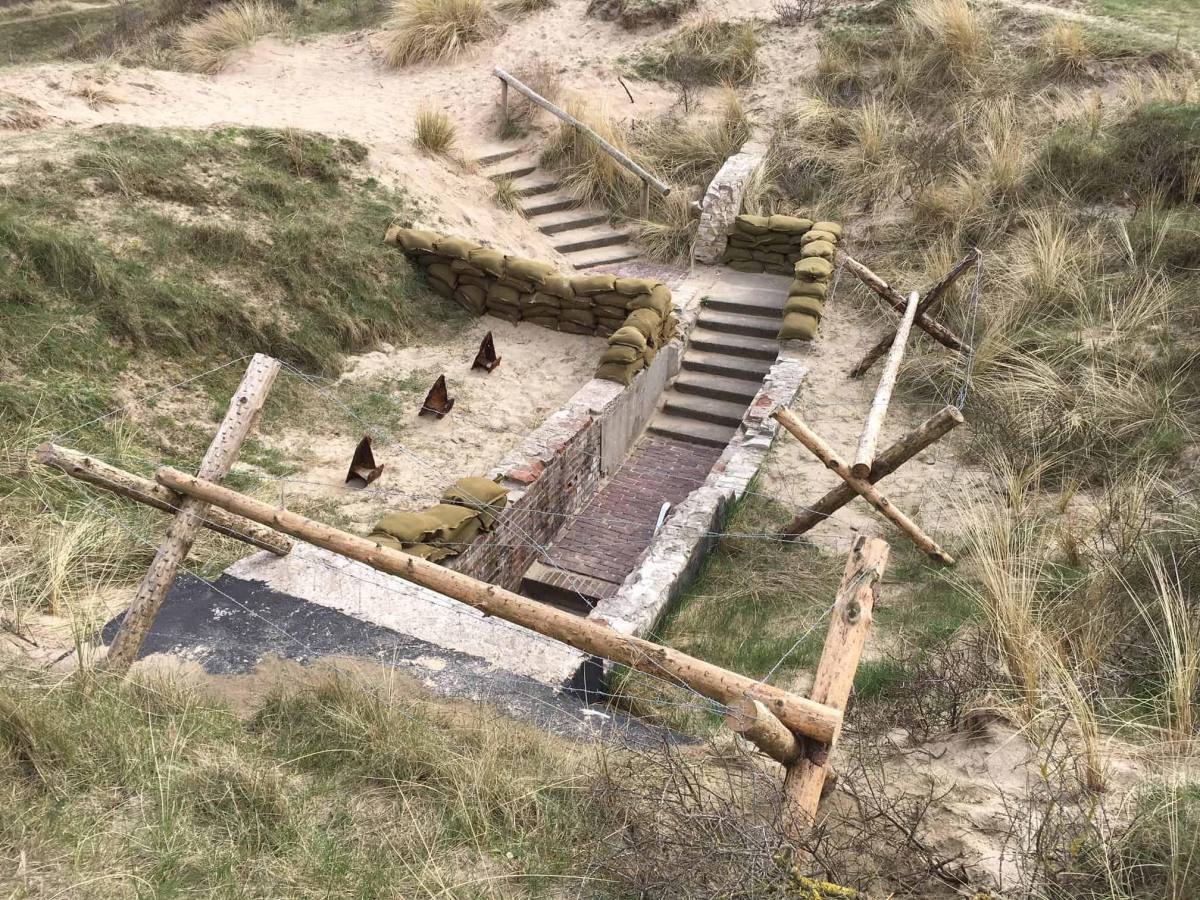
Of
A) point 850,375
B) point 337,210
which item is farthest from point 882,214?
point 337,210

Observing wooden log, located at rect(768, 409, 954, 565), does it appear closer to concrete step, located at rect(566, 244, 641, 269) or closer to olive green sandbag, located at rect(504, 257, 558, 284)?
olive green sandbag, located at rect(504, 257, 558, 284)

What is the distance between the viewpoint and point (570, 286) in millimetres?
9227

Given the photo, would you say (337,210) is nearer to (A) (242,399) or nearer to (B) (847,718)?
(A) (242,399)

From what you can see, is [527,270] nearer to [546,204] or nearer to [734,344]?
[734,344]

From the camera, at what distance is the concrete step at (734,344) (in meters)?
9.52

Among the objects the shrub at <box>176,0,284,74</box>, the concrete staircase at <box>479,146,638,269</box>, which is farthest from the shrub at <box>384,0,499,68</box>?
the concrete staircase at <box>479,146,638,269</box>

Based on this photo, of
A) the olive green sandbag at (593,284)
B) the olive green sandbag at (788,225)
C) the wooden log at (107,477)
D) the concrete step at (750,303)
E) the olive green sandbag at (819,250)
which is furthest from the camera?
the olive green sandbag at (788,225)

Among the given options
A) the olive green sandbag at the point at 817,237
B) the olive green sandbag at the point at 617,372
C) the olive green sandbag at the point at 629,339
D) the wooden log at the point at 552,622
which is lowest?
the wooden log at the point at 552,622

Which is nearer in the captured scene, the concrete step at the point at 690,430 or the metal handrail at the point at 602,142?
the concrete step at the point at 690,430

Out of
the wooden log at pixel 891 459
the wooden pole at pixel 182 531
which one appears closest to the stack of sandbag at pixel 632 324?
the wooden log at pixel 891 459

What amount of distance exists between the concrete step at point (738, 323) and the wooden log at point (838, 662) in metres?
6.23

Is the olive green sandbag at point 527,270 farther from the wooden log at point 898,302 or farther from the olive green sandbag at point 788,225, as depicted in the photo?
the wooden log at point 898,302

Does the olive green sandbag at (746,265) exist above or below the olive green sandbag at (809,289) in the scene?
above

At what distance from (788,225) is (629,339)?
2.98 m
